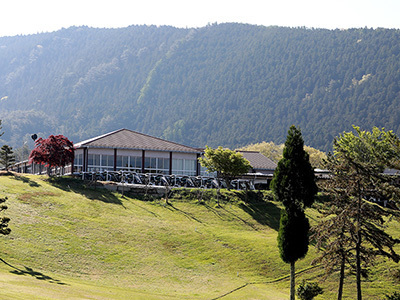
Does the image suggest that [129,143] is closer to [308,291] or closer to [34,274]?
[34,274]

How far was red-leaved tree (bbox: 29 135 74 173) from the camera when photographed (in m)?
54.8

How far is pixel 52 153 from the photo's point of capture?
54.8 metres

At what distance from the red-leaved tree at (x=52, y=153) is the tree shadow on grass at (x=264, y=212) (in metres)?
18.8

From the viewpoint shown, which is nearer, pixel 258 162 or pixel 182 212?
pixel 182 212

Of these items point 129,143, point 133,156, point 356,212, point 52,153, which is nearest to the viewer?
point 356,212

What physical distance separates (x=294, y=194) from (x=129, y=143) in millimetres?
35198

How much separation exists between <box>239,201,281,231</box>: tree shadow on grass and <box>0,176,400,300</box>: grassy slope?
0.10 m

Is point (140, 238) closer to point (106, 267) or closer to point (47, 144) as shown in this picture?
point (106, 267)

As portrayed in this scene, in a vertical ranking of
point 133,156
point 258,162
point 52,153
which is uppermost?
point 52,153

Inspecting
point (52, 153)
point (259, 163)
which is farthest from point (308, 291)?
point (259, 163)

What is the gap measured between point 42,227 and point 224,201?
19719 millimetres

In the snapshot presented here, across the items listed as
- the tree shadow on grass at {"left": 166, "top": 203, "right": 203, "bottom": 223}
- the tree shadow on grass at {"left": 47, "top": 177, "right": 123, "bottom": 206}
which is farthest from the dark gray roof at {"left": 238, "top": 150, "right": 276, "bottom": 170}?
the tree shadow on grass at {"left": 47, "top": 177, "right": 123, "bottom": 206}

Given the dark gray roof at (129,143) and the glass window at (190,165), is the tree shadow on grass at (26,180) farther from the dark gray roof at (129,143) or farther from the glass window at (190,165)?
the glass window at (190,165)

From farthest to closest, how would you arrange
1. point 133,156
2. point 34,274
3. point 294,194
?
point 133,156, point 294,194, point 34,274
